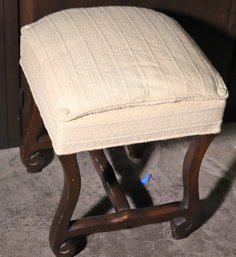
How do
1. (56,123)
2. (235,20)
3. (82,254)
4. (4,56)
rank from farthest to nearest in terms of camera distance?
(235,20) < (4,56) < (82,254) < (56,123)

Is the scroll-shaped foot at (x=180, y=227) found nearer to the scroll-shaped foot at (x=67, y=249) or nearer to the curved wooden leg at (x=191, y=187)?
the curved wooden leg at (x=191, y=187)

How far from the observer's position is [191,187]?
1.34m

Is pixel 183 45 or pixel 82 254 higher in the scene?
pixel 183 45

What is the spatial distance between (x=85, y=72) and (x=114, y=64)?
6cm

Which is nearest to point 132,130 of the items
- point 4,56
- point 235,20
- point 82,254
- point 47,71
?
point 47,71

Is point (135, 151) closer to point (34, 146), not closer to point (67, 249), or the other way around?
point (34, 146)

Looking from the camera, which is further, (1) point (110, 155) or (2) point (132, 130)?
(1) point (110, 155)

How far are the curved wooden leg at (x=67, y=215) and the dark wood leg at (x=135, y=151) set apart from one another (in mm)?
329

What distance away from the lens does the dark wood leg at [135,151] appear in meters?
1.63

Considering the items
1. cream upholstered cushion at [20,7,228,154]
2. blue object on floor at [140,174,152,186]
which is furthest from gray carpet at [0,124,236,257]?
cream upholstered cushion at [20,7,228,154]

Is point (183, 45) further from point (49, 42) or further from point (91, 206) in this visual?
point (91, 206)

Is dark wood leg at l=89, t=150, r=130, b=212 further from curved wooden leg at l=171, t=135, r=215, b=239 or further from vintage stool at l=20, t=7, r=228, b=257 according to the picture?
curved wooden leg at l=171, t=135, r=215, b=239

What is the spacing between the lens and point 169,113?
117 centimetres

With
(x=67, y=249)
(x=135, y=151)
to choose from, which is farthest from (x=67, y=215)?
(x=135, y=151)
